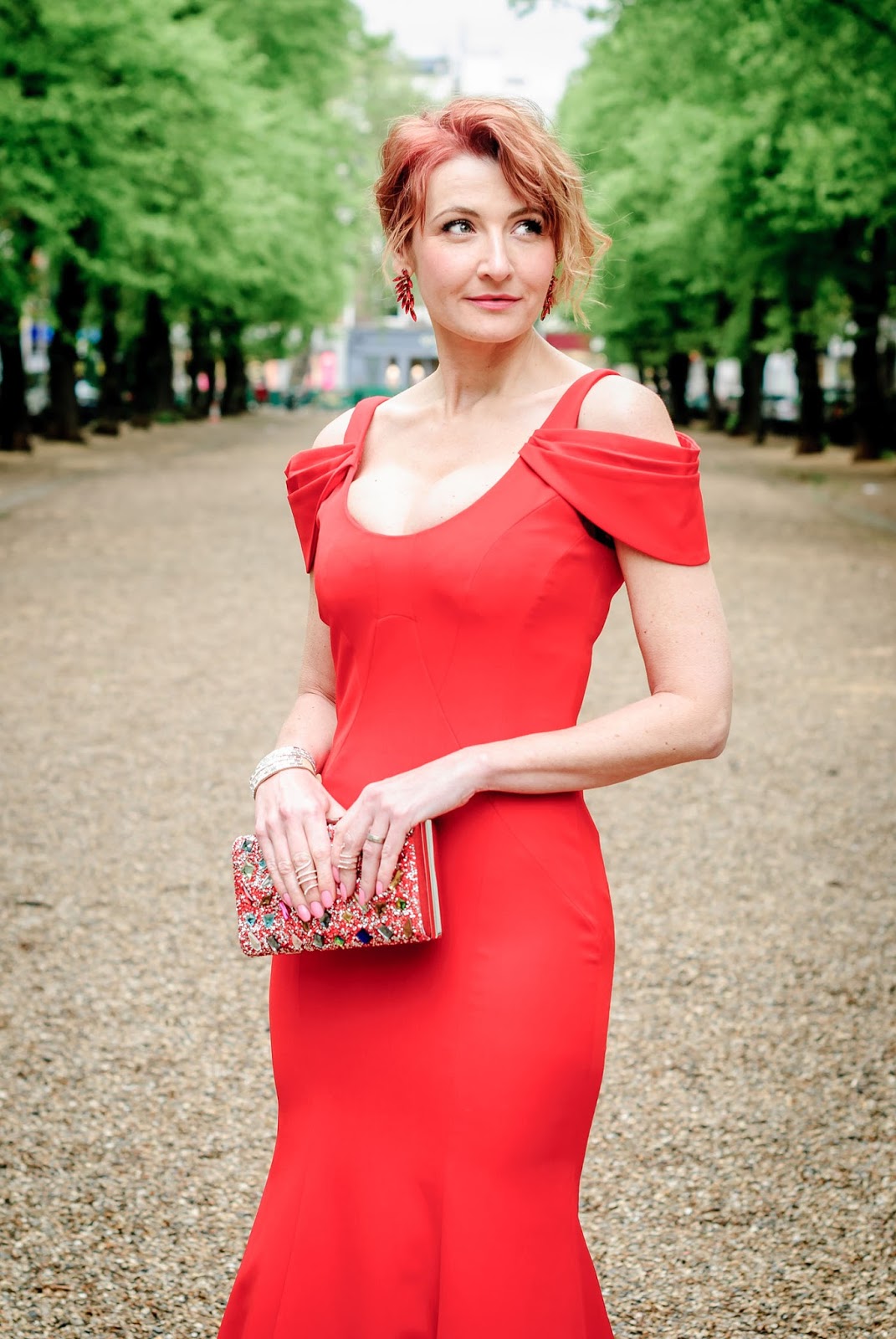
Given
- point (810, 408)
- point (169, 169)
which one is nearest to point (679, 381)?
point (810, 408)

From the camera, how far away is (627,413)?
6.55 feet

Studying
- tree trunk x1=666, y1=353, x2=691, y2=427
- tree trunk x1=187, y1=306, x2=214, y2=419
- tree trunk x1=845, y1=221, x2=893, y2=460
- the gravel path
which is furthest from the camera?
tree trunk x1=666, y1=353, x2=691, y2=427

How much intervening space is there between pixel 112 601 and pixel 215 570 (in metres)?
2.32

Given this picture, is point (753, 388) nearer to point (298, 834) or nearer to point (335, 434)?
point (335, 434)

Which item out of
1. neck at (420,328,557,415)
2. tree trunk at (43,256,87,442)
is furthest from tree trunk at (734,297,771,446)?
neck at (420,328,557,415)

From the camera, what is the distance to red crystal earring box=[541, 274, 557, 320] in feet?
7.05

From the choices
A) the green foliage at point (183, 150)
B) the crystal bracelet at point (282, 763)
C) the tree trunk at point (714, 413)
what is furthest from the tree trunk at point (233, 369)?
the crystal bracelet at point (282, 763)

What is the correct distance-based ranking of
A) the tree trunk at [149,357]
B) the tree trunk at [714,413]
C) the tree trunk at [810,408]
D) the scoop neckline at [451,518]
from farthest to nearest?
the tree trunk at [714,413]
the tree trunk at [149,357]
the tree trunk at [810,408]
the scoop neckline at [451,518]

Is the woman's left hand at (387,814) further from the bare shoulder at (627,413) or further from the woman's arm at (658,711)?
the bare shoulder at (627,413)

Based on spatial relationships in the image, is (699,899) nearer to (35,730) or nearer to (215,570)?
(35,730)

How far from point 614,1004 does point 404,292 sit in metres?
3.27

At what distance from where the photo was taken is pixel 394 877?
6.18 feet

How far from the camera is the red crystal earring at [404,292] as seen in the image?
229 cm

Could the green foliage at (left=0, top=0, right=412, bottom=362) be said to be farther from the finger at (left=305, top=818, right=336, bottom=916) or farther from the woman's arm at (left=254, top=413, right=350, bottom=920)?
the finger at (left=305, top=818, right=336, bottom=916)
